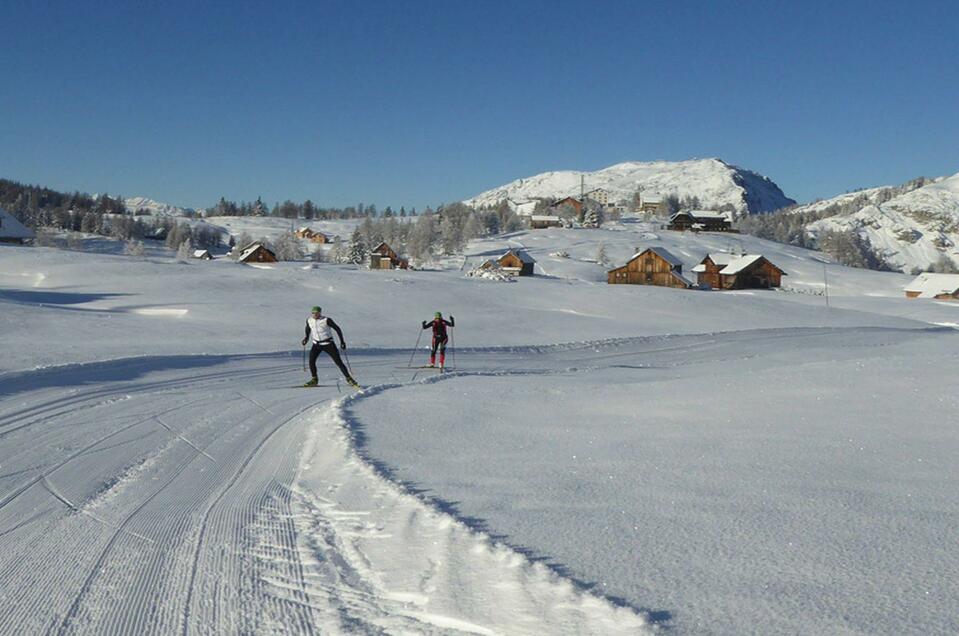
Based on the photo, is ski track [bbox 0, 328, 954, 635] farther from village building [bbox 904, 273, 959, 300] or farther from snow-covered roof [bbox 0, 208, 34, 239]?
village building [bbox 904, 273, 959, 300]

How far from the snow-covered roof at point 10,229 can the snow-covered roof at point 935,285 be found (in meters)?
A: 112

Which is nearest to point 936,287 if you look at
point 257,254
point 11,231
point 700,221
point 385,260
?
point 385,260

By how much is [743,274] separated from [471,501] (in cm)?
9051

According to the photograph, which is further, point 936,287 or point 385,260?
point 385,260

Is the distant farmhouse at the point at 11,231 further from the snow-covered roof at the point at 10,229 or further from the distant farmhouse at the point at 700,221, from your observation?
the distant farmhouse at the point at 700,221

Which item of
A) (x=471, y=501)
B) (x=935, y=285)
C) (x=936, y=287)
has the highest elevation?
(x=935, y=285)

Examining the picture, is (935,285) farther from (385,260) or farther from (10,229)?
(10,229)

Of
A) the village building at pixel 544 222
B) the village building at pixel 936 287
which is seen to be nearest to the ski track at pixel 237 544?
the village building at pixel 936 287

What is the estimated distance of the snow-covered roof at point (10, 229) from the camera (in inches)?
3328

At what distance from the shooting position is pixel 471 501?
5934 millimetres

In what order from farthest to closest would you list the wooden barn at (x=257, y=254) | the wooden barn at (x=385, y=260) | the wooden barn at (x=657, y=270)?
the wooden barn at (x=385, y=260)
the wooden barn at (x=257, y=254)
the wooden barn at (x=657, y=270)

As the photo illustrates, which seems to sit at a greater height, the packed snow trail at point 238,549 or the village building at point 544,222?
the village building at point 544,222

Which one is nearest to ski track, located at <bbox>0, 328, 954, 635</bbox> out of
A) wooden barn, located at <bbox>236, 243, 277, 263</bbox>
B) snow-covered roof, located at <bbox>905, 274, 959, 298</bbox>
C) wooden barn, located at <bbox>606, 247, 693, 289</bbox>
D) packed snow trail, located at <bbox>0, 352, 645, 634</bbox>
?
packed snow trail, located at <bbox>0, 352, 645, 634</bbox>

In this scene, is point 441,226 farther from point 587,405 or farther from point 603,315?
point 587,405
